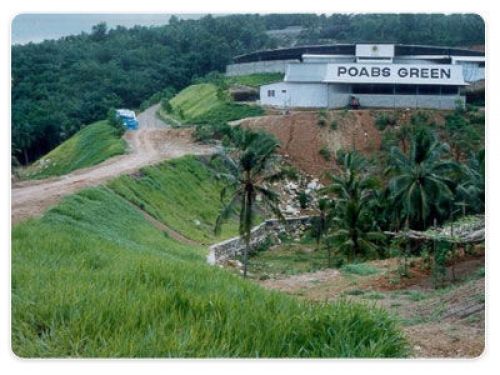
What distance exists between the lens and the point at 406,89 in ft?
21.5

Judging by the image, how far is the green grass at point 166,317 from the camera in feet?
15.4

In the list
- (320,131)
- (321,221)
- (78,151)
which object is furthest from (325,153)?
(78,151)

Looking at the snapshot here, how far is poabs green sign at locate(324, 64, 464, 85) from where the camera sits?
6520 mm

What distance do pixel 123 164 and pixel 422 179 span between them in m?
3.44

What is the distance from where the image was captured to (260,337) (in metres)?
4.83

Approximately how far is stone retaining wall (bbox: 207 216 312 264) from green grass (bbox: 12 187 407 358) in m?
1.54

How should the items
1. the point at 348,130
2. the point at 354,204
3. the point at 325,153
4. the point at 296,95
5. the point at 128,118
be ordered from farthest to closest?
1. the point at 354,204
2. the point at 325,153
3. the point at 128,118
4. the point at 296,95
5. the point at 348,130

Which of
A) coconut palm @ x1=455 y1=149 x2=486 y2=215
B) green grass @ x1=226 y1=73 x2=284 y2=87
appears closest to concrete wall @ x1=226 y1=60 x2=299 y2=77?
green grass @ x1=226 y1=73 x2=284 y2=87

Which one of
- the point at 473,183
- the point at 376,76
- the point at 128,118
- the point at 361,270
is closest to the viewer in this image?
the point at 473,183

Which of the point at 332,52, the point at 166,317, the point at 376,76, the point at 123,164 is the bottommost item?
the point at 166,317

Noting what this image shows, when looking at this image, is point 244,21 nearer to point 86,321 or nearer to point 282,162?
point 282,162

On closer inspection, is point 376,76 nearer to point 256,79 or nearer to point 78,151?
point 256,79

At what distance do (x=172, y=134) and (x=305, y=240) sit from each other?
184cm

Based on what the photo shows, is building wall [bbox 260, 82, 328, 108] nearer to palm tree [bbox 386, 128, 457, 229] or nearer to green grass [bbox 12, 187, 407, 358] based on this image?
palm tree [bbox 386, 128, 457, 229]
